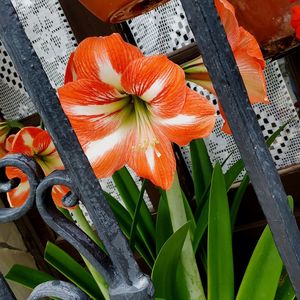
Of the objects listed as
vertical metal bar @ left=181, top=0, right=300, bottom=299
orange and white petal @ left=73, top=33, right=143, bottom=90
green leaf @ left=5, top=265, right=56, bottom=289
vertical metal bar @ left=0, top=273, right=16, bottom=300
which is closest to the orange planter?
orange and white petal @ left=73, top=33, right=143, bottom=90

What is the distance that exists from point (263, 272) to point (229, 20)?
1.28 feet

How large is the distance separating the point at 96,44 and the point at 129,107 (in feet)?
0.29

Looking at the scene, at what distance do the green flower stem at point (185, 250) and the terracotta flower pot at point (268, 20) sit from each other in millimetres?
259

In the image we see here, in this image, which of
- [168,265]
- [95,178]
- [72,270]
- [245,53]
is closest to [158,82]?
[245,53]

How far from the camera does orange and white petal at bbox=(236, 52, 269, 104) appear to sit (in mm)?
642

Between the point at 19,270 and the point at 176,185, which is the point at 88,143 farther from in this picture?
the point at 19,270

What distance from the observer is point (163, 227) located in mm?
986

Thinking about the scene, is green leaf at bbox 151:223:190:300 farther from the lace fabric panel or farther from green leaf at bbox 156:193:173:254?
the lace fabric panel

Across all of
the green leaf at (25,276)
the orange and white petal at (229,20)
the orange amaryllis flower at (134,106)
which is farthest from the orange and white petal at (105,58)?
the green leaf at (25,276)

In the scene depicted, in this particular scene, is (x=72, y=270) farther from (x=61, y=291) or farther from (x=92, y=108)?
(x=61, y=291)

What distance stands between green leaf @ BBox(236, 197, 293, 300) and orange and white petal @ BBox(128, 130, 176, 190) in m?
0.25

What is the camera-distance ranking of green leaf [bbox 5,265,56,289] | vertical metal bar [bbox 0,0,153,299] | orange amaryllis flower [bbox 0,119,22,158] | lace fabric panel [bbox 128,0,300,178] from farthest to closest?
lace fabric panel [bbox 128,0,300,178] < green leaf [bbox 5,265,56,289] < orange amaryllis flower [bbox 0,119,22,158] < vertical metal bar [bbox 0,0,153,299]

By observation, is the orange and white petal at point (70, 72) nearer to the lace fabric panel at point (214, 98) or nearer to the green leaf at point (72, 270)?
the green leaf at point (72, 270)

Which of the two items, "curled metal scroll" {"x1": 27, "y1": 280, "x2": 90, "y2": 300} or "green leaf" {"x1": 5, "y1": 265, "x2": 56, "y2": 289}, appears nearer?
"curled metal scroll" {"x1": 27, "y1": 280, "x2": 90, "y2": 300}
